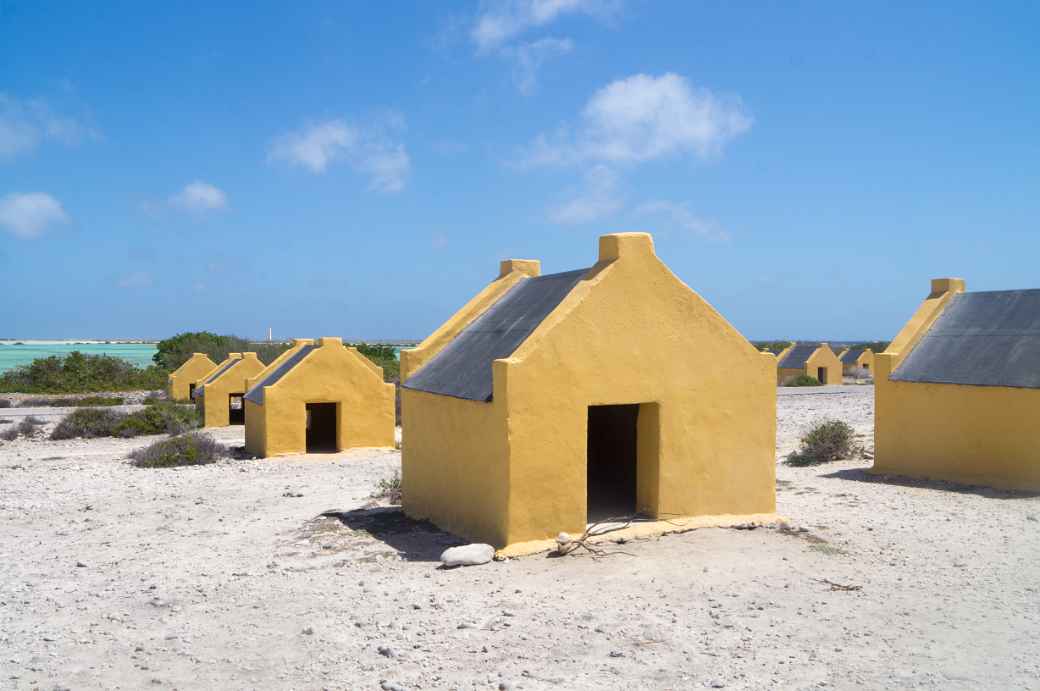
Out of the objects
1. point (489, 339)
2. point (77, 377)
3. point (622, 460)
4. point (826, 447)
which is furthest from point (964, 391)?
point (77, 377)

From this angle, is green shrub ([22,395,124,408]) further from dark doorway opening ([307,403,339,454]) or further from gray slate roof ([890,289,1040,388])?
gray slate roof ([890,289,1040,388])

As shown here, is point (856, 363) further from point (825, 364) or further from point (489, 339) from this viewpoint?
point (489, 339)

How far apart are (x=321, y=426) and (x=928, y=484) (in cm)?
1609

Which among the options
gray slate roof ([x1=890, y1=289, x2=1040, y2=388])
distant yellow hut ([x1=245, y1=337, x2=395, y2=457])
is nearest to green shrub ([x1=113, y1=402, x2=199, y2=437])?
distant yellow hut ([x1=245, y1=337, x2=395, y2=457])

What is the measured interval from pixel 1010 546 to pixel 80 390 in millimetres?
47412

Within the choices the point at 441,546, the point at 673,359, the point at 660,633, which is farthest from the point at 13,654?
the point at 673,359

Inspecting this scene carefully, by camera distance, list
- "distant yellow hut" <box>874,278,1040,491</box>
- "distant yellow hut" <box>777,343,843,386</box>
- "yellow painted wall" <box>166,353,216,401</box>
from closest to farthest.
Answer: "distant yellow hut" <box>874,278,1040,491</box> < "yellow painted wall" <box>166,353,216,401</box> < "distant yellow hut" <box>777,343,843,386</box>

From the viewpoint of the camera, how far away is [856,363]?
59.1 meters

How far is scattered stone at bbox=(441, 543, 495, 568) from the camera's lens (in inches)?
343

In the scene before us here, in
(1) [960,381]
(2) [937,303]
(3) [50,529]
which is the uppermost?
(2) [937,303]

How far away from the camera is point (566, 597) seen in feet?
25.1

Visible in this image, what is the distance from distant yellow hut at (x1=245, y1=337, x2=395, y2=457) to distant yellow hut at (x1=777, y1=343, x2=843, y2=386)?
107 feet

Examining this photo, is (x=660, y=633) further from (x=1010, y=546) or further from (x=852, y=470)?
(x=852, y=470)

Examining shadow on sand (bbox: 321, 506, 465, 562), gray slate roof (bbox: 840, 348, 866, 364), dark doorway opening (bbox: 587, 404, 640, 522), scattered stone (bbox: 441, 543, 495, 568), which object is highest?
gray slate roof (bbox: 840, 348, 866, 364)
